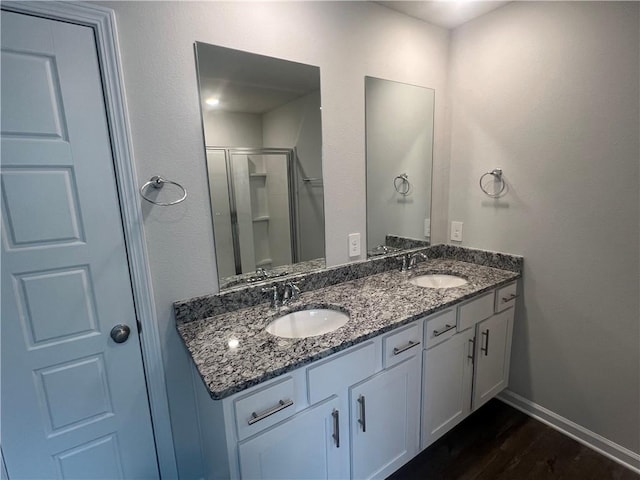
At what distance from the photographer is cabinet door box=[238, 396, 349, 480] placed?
3.34 ft

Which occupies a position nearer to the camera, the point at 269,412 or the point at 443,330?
the point at 269,412

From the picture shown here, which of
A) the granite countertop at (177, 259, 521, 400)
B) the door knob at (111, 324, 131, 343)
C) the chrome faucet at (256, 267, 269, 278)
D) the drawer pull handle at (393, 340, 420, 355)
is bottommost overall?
the drawer pull handle at (393, 340, 420, 355)

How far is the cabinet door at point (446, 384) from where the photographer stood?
150 centimetres

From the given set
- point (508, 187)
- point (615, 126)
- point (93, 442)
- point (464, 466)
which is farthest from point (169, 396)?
point (615, 126)

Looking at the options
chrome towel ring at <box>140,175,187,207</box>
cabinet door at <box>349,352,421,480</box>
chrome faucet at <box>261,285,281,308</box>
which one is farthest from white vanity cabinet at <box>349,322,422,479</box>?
chrome towel ring at <box>140,175,187,207</box>

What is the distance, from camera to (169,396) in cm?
133

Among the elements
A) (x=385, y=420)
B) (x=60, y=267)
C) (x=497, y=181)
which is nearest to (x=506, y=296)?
(x=497, y=181)

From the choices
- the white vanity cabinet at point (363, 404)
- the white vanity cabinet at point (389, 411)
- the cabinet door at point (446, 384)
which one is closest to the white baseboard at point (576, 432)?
the white vanity cabinet at point (363, 404)

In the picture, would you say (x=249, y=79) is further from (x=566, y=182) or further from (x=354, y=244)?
(x=566, y=182)

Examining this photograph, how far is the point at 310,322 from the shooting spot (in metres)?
1.48

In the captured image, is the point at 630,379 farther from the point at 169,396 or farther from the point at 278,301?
the point at 169,396

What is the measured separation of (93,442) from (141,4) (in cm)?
165

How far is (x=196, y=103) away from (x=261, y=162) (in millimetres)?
359

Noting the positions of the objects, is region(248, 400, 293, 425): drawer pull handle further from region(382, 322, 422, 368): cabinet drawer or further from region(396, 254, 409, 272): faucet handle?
region(396, 254, 409, 272): faucet handle
